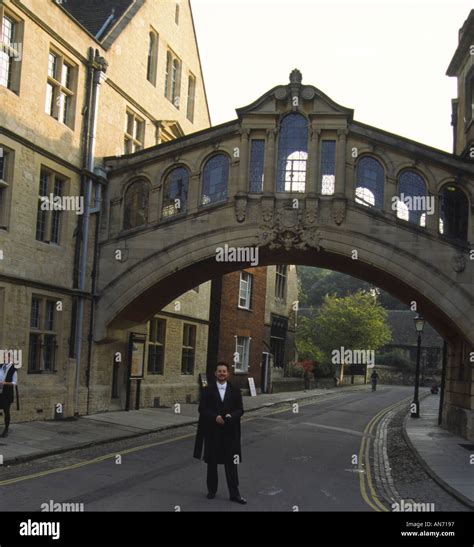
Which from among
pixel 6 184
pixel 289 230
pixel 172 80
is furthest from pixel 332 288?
pixel 6 184

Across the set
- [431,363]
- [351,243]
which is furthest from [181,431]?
[431,363]

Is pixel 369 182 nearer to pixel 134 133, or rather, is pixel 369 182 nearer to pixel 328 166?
pixel 328 166

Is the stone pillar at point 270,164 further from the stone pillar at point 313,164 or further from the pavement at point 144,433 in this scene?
the pavement at point 144,433

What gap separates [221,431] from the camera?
413 inches

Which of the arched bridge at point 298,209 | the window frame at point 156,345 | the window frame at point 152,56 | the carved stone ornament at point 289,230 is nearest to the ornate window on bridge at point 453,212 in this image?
the arched bridge at point 298,209

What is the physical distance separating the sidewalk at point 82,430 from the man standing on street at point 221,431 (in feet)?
14.8

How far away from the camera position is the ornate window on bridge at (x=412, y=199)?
2169 centimetres

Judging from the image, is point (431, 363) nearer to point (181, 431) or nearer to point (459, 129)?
point (459, 129)

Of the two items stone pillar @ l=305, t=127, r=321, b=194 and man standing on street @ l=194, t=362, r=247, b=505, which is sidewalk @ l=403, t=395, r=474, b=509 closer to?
man standing on street @ l=194, t=362, r=247, b=505

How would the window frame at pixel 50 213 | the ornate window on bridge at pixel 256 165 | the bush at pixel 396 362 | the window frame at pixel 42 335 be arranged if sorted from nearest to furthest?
the window frame at pixel 42 335 → the window frame at pixel 50 213 → the ornate window on bridge at pixel 256 165 → the bush at pixel 396 362

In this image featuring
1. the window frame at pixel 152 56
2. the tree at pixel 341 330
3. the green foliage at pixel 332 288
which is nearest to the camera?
the window frame at pixel 152 56

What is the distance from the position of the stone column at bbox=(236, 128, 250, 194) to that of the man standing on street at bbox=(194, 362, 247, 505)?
1226 centimetres

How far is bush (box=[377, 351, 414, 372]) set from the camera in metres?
77.8

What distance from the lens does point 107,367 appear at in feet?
76.5
